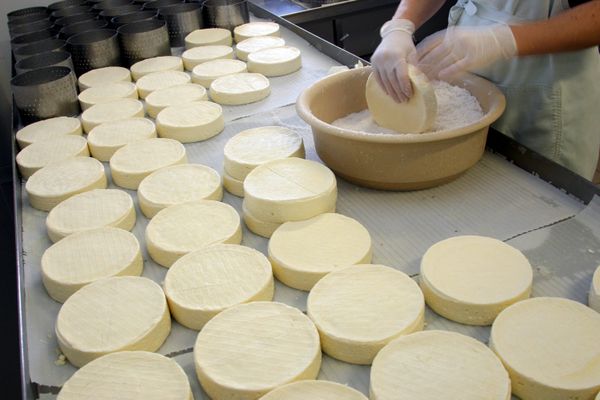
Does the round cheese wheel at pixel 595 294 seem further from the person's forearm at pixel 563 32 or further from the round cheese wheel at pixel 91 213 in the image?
the round cheese wheel at pixel 91 213

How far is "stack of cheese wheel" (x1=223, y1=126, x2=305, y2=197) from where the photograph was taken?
1.67 meters

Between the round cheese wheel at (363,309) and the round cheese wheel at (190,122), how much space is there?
98 centimetres

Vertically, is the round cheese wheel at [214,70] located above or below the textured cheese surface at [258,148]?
above

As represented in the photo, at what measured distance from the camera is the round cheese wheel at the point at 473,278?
1129mm

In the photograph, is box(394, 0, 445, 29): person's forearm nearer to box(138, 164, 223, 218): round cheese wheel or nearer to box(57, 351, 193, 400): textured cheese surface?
box(138, 164, 223, 218): round cheese wheel

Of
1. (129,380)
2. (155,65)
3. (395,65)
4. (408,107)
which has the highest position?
(395,65)

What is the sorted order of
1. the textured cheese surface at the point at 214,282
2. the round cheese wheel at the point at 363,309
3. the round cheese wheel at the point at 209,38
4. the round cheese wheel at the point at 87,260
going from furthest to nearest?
the round cheese wheel at the point at 209,38 → the round cheese wheel at the point at 87,260 → the textured cheese surface at the point at 214,282 → the round cheese wheel at the point at 363,309

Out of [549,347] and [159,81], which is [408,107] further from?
[159,81]

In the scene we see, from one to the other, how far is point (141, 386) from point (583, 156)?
1.66 meters

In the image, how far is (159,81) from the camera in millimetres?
2426

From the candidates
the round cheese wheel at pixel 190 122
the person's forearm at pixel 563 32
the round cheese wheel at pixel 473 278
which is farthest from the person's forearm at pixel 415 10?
the round cheese wheel at pixel 473 278

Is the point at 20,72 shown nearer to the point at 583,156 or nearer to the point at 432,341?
the point at 432,341

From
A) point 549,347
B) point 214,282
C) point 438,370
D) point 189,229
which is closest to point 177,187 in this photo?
point 189,229

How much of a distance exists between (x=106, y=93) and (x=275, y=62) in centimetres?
76
